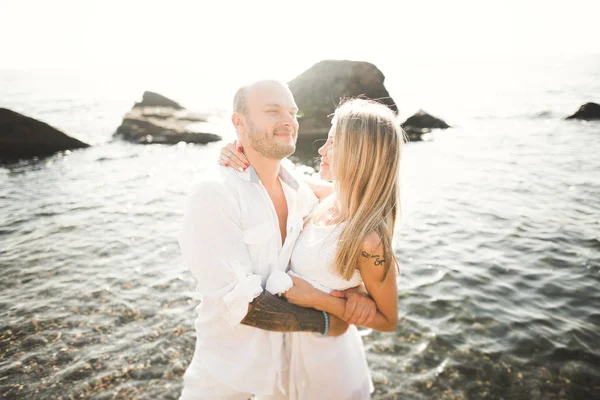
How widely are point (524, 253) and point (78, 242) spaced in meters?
10.4

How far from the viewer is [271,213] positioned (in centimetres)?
310

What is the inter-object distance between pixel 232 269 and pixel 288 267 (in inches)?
26.3

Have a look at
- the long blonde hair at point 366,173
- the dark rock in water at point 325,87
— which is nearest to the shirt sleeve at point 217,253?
the long blonde hair at point 366,173

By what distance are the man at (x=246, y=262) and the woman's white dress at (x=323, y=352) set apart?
0.38ft

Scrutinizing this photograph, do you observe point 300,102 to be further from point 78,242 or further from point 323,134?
point 78,242

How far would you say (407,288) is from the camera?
24.2 ft

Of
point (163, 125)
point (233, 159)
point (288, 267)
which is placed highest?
point (163, 125)

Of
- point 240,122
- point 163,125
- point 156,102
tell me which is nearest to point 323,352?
point 240,122

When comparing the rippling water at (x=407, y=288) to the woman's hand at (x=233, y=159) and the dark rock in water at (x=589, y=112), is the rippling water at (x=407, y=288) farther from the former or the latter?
the dark rock in water at (x=589, y=112)

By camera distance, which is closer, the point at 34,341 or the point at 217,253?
the point at 217,253

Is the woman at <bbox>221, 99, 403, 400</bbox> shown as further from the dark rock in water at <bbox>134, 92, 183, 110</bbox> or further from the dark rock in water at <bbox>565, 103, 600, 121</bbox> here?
the dark rock in water at <bbox>565, 103, 600, 121</bbox>

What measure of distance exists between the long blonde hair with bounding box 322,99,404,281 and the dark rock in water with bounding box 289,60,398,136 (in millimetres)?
19847

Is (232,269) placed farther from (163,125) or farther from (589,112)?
(589,112)

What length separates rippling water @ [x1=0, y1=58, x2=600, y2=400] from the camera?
5.26m
